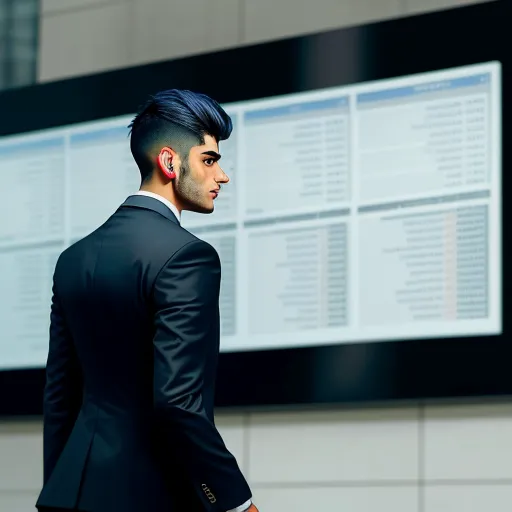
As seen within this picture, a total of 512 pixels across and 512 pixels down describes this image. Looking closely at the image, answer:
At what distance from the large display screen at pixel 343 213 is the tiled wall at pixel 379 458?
204 mm

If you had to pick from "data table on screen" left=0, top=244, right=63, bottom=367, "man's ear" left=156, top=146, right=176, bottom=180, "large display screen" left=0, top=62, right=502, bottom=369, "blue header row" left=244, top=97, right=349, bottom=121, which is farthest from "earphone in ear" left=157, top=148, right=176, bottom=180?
"data table on screen" left=0, top=244, right=63, bottom=367

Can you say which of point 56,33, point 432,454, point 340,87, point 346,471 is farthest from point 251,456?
point 56,33

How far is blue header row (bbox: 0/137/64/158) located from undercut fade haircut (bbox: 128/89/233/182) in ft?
6.54

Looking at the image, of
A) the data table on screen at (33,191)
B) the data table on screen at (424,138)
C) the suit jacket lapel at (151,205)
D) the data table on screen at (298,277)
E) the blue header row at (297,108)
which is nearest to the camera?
the suit jacket lapel at (151,205)

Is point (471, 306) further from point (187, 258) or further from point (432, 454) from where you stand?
point (187, 258)

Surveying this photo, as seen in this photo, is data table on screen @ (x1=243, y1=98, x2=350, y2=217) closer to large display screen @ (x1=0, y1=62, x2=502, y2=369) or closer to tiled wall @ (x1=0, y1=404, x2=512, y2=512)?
large display screen @ (x1=0, y1=62, x2=502, y2=369)

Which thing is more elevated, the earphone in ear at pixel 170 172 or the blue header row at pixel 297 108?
the blue header row at pixel 297 108

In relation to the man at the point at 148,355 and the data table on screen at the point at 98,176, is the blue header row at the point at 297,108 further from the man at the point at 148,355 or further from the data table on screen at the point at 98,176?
the man at the point at 148,355

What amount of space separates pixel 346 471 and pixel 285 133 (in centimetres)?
95

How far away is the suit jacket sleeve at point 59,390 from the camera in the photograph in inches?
83.0

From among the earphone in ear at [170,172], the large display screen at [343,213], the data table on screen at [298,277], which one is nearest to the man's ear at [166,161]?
the earphone in ear at [170,172]

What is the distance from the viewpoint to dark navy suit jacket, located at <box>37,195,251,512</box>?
1942 millimetres

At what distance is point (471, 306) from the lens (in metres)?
3.26

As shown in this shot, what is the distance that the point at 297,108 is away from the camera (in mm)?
3680
